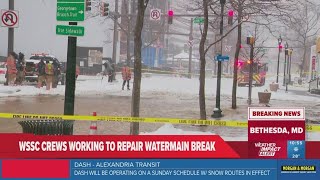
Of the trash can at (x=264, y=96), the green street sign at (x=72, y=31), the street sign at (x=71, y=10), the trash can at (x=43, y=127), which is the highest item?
the street sign at (x=71, y=10)

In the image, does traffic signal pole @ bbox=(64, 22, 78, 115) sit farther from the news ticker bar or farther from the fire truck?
the fire truck

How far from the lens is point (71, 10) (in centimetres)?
818

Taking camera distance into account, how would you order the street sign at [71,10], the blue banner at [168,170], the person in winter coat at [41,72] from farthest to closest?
the person in winter coat at [41,72] < the street sign at [71,10] < the blue banner at [168,170]

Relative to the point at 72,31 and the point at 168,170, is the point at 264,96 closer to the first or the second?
the point at 72,31

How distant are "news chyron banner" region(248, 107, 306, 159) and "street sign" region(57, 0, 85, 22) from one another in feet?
12.0

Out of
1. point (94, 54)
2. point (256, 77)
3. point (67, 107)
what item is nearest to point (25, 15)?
point (94, 54)

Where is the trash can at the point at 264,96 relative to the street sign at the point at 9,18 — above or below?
below

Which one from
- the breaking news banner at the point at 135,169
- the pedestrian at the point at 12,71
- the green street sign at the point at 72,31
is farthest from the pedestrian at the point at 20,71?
the breaking news banner at the point at 135,169

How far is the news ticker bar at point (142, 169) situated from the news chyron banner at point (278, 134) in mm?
238

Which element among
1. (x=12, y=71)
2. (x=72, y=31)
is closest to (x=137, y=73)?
(x=72, y=31)

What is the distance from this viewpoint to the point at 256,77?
145 ft

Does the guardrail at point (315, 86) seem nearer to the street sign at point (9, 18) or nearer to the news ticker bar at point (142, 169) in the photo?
the street sign at point (9, 18)

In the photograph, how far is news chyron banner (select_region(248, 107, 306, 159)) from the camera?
5.91m

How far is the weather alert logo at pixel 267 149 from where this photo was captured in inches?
232
